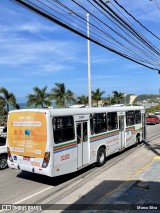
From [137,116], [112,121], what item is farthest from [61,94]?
[112,121]

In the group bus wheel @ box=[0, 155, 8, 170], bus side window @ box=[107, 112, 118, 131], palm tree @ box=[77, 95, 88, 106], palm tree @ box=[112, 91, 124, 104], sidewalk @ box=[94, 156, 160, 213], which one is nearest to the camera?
sidewalk @ box=[94, 156, 160, 213]

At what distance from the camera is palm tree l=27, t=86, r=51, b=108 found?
36844mm

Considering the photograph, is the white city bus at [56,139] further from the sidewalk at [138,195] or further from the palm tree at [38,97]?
the palm tree at [38,97]

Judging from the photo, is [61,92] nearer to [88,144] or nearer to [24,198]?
[88,144]

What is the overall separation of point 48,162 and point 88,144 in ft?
8.17

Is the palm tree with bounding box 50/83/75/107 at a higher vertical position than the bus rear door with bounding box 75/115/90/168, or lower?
higher

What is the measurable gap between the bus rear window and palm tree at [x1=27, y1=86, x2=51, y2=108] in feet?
90.4

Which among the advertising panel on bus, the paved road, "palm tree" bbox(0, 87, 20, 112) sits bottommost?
the paved road

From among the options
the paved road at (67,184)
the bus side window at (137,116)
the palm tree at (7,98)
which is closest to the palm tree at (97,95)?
the palm tree at (7,98)

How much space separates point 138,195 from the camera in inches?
295

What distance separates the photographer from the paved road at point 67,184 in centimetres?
772

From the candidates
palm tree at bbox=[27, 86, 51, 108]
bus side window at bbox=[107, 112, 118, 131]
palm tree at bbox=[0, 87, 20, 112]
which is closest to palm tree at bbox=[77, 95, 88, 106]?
palm tree at bbox=[27, 86, 51, 108]

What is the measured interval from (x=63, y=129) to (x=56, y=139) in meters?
0.53

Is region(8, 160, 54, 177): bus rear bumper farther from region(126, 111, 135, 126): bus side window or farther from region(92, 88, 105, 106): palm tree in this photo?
region(92, 88, 105, 106): palm tree
